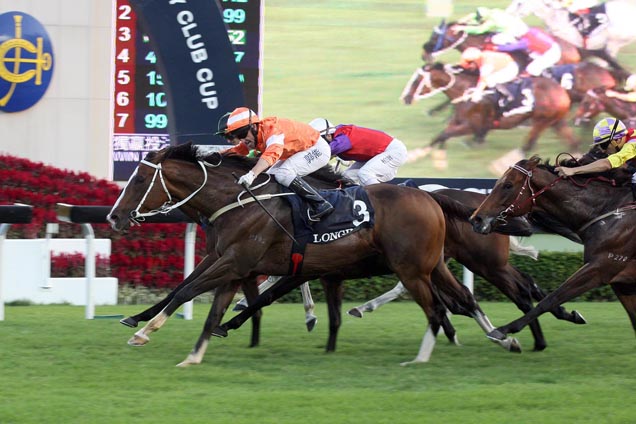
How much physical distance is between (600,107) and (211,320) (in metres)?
10.2

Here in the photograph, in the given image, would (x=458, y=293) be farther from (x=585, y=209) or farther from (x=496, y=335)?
(x=585, y=209)

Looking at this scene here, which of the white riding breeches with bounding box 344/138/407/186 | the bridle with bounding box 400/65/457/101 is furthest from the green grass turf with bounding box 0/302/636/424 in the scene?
the bridle with bounding box 400/65/457/101

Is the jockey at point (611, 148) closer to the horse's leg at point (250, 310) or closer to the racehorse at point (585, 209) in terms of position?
the racehorse at point (585, 209)

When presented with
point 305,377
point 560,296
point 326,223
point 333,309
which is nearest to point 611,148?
point 560,296

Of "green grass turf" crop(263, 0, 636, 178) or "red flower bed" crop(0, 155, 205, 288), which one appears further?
"green grass turf" crop(263, 0, 636, 178)

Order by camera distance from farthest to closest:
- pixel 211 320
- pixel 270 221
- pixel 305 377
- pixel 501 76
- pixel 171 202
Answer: pixel 501 76
pixel 171 202
pixel 270 221
pixel 211 320
pixel 305 377

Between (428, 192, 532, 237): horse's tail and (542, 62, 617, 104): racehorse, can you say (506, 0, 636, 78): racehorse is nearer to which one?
(542, 62, 617, 104): racehorse

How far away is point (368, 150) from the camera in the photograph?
801 cm

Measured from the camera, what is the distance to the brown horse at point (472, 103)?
601 inches

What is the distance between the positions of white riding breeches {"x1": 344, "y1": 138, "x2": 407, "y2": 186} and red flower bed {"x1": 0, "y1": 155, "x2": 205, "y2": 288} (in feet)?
11.2

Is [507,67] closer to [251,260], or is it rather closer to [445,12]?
[445,12]

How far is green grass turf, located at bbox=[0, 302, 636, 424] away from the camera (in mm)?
5156

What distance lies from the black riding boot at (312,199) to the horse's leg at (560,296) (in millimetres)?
1237

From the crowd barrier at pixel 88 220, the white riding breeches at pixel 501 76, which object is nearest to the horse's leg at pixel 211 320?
the crowd barrier at pixel 88 220
